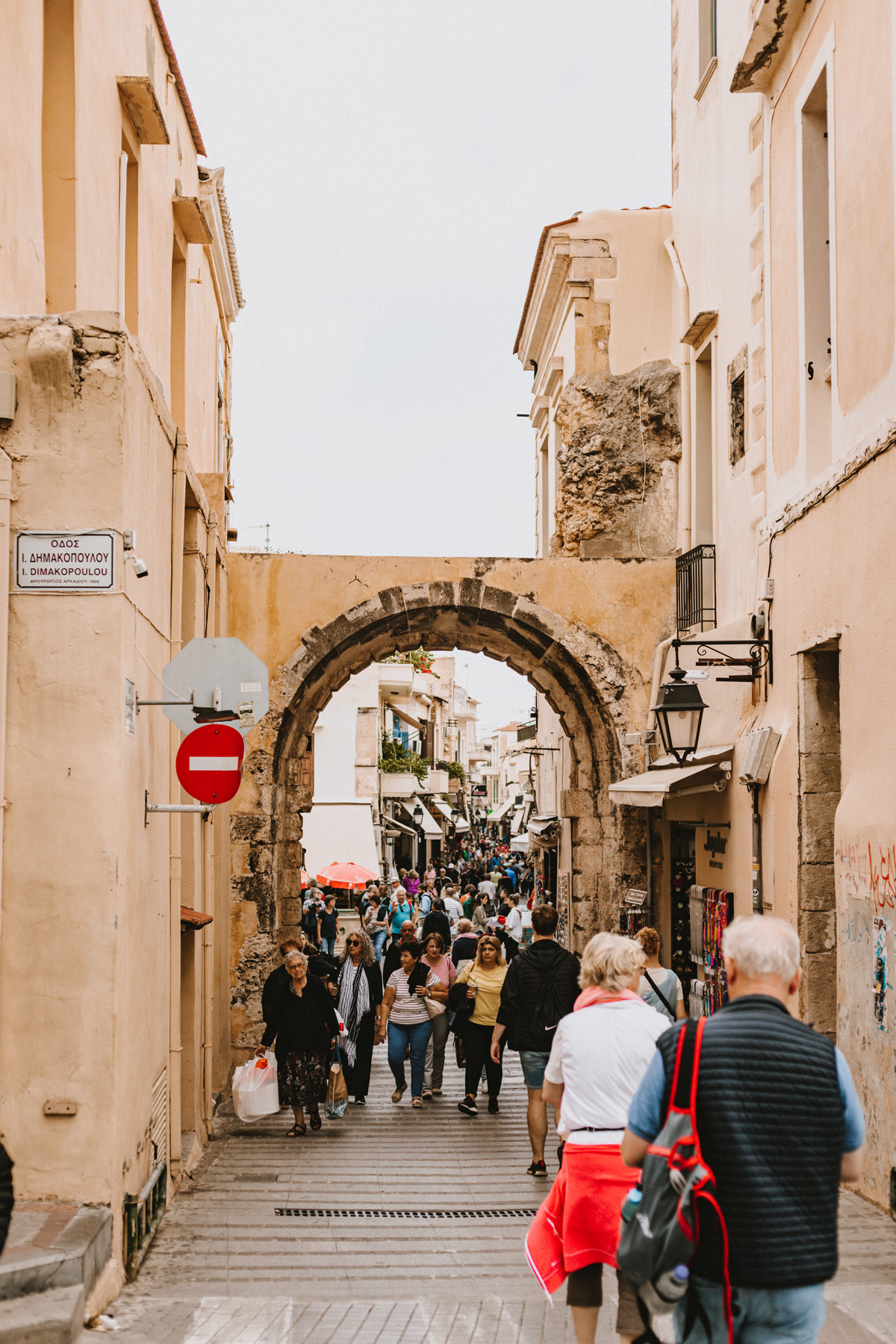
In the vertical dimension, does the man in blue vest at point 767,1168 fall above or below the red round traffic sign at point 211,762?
below

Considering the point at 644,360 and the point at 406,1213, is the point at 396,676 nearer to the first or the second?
the point at 644,360

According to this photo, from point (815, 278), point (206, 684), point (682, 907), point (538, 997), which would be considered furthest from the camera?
point (682, 907)

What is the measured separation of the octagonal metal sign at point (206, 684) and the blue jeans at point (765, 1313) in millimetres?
4175

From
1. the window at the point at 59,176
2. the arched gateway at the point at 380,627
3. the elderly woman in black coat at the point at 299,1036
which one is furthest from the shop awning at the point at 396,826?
the window at the point at 59,176

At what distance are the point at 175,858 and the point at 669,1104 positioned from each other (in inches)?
195

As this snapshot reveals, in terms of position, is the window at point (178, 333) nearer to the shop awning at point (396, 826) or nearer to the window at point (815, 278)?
the window at point (815, 278)

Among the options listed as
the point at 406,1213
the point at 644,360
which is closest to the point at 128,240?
the point at 644,360

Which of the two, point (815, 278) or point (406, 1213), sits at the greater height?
point (815, 278)

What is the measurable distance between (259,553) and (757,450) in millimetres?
4903

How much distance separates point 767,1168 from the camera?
110 inches

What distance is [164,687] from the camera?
671cm

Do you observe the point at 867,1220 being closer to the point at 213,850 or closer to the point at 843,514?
the point at 843,514

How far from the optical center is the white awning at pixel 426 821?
41531 millimetres

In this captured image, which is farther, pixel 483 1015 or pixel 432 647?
pixel 432 647
